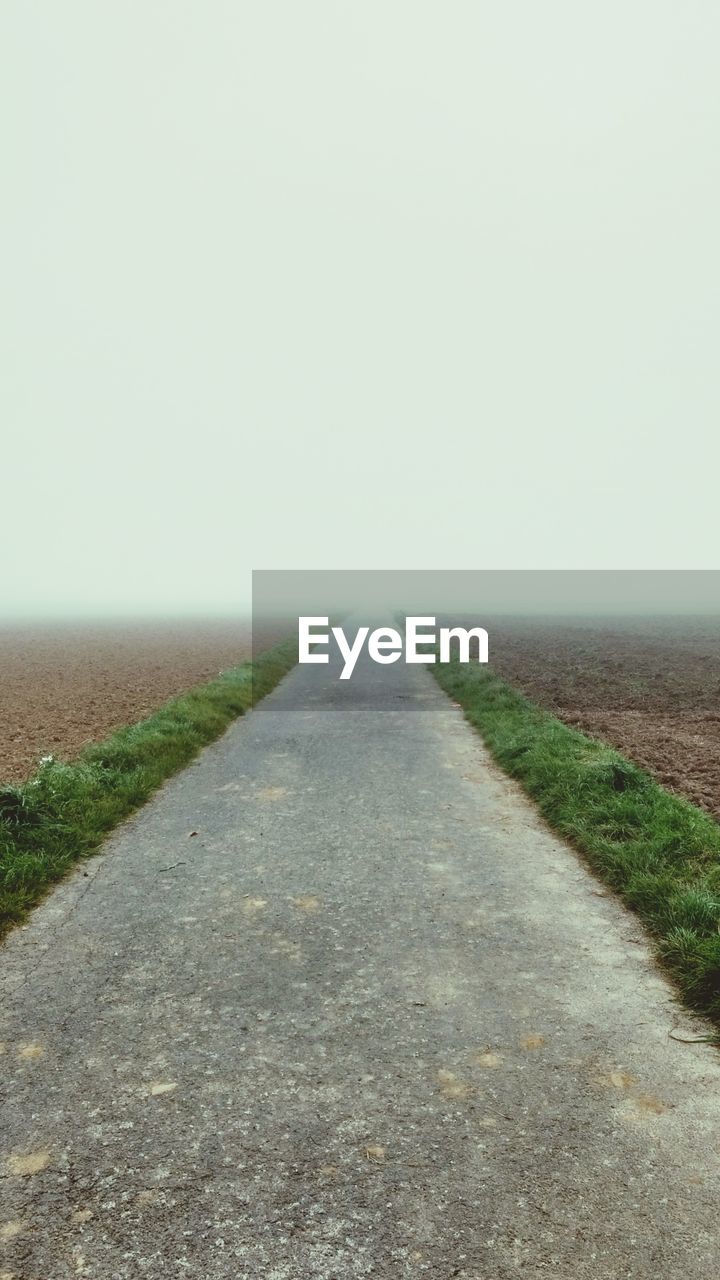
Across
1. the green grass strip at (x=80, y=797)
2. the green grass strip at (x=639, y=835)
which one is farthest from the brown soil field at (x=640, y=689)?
the green grass strip at (x=80, y=797)

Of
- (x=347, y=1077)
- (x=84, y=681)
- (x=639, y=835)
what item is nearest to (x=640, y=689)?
(x=639, y=835)

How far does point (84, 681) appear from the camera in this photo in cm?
2711

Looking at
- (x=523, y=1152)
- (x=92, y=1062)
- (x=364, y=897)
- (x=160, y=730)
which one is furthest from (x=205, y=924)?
(x=160, y=730)

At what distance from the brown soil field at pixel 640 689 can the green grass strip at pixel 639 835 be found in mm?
1112

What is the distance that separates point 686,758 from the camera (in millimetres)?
12719

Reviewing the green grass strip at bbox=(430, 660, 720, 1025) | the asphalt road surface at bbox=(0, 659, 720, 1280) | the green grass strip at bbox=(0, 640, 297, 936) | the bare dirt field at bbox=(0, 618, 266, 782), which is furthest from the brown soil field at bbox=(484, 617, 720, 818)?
the bare dirt field at bbox=(0, 618, 266, 782)

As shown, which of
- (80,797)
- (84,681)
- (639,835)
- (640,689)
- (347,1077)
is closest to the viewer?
(347,1077)

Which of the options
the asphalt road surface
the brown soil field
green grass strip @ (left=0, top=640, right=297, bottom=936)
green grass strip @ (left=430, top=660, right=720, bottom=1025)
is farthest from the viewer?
the brown soil field

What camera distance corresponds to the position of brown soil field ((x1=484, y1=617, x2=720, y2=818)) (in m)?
12.6

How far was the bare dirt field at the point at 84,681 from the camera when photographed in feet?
50.5

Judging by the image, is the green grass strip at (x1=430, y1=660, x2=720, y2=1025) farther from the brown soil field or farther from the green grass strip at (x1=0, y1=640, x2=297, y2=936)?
the green grass strip at (x1=0, y1=640, x2=297, y2=936)

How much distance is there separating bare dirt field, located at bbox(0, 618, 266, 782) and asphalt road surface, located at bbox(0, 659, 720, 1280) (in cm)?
670

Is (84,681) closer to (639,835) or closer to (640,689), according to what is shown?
(640,689)

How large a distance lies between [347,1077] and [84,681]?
24.9 m
